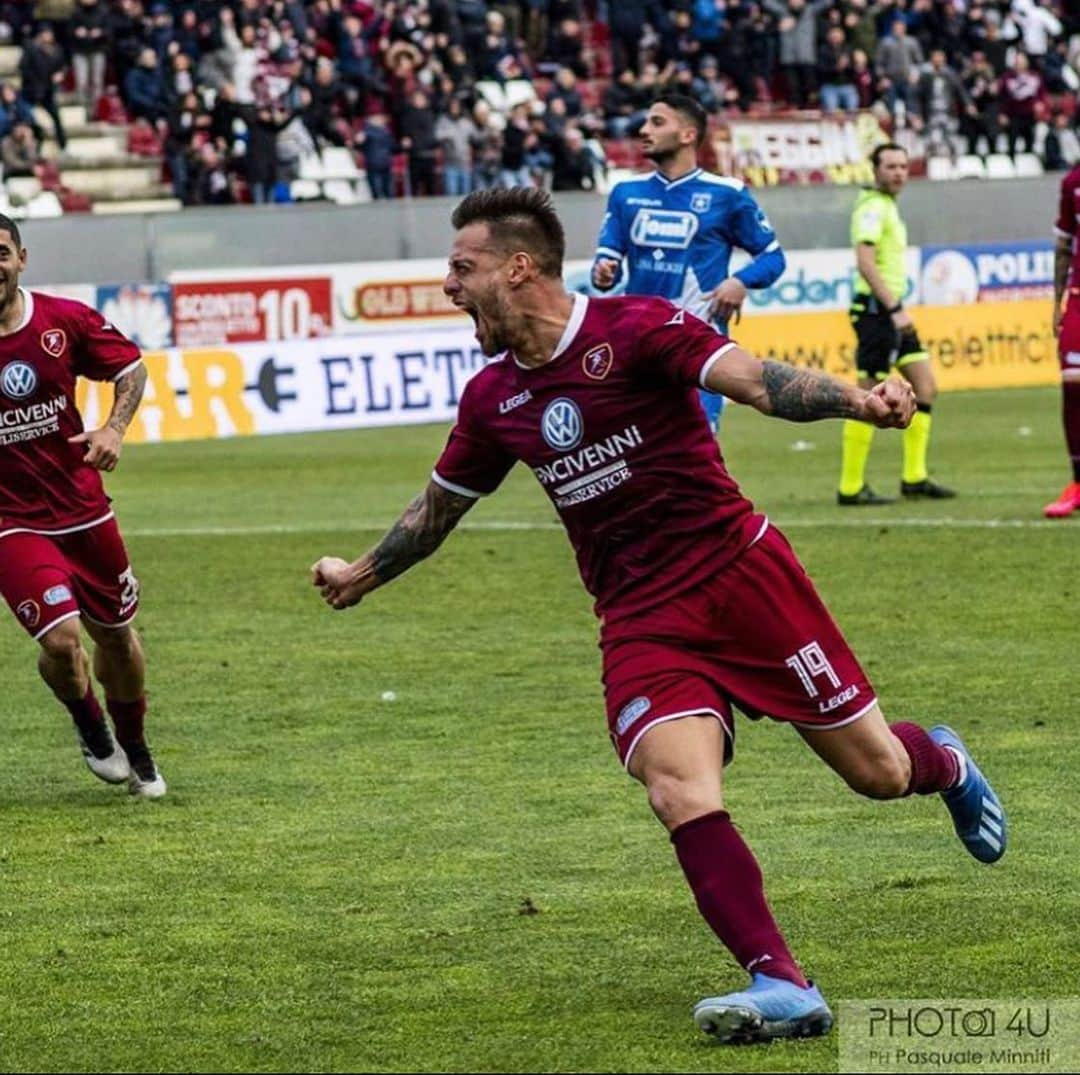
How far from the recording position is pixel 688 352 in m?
6.11

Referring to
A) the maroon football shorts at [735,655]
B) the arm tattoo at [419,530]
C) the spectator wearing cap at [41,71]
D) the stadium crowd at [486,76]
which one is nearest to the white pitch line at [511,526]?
the arm tattoo at [419,530]

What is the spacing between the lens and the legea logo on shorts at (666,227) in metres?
14.3

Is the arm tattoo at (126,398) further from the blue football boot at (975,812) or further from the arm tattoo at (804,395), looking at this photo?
the arm tattoo at (804,395)

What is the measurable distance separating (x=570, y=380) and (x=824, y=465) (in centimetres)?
1548

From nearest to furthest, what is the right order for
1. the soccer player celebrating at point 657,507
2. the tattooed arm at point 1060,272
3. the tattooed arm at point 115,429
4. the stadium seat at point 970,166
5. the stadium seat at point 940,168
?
the soccer player celebrating at point 657,507 → the tattooed arm at point 115,429 → the tattooed arm at point 1060,272 → the stadium seat at point 940,168 → the stadium seat at point 970,166

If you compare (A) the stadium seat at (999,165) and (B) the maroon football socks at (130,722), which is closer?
(B) the maroon football socks at (130,722)

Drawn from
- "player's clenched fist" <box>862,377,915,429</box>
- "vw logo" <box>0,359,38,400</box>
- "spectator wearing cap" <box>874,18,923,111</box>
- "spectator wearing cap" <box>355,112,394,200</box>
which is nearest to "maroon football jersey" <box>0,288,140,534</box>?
"vw logo" <box>0,359,38,400</box>

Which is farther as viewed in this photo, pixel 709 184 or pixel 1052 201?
pixel 1052 201

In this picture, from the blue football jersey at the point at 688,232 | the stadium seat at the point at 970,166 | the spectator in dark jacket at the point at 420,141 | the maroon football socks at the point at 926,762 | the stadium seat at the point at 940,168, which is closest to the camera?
the maroon football socks at the point at 926,762

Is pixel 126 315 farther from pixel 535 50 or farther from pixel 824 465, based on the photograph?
pixel 535 50

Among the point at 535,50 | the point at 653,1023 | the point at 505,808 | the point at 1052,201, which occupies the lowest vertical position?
the point at 1052,201

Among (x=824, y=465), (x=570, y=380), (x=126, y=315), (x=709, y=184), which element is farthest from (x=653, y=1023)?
(x=126, y=315)

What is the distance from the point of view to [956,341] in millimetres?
30047

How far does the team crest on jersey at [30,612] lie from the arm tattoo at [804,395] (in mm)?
3831
